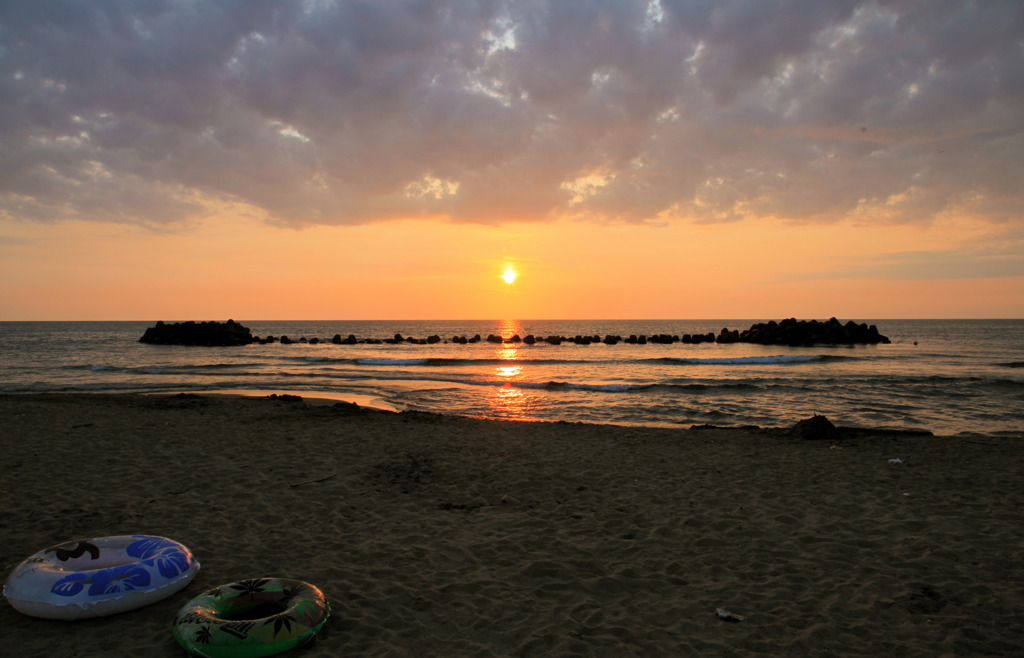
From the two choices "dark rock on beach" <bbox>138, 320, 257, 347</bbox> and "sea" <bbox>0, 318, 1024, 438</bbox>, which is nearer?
"sea" <bbox>0, 318, 1024, 438</bbox>

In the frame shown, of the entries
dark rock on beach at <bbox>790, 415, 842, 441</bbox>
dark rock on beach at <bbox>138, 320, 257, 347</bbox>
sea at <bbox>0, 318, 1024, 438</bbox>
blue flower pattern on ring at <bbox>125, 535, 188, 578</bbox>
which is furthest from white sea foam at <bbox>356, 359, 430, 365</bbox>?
blue flower pattern on ring at <bbox>125, 535, 188, 578</bbox>

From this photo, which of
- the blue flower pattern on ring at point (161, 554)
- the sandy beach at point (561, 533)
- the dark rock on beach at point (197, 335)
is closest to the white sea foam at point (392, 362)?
the dark rock on beach at point (197, 335)

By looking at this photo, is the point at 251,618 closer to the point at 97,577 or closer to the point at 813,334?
the point at 97,577

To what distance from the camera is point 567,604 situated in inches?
191

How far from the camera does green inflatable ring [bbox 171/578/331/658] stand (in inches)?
151

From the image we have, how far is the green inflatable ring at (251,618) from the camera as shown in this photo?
12.6 ft

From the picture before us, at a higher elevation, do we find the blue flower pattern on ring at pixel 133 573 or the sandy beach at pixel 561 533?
the blue flower pattern on ring at pixel 133 573

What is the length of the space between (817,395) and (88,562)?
810 inches

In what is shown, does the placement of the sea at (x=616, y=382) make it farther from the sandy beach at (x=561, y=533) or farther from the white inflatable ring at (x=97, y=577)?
the white inflatable ring at (x=97, y=577)

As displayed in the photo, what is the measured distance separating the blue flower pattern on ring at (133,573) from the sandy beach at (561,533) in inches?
9.2

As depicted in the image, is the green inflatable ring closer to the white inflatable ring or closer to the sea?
the white inflatable ring

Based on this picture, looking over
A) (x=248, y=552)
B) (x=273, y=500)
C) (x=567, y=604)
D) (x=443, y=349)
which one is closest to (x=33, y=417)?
(x=273, y=500)

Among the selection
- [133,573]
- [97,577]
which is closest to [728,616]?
[133,573]

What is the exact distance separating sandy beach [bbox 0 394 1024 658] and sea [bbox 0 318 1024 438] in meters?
4.90
